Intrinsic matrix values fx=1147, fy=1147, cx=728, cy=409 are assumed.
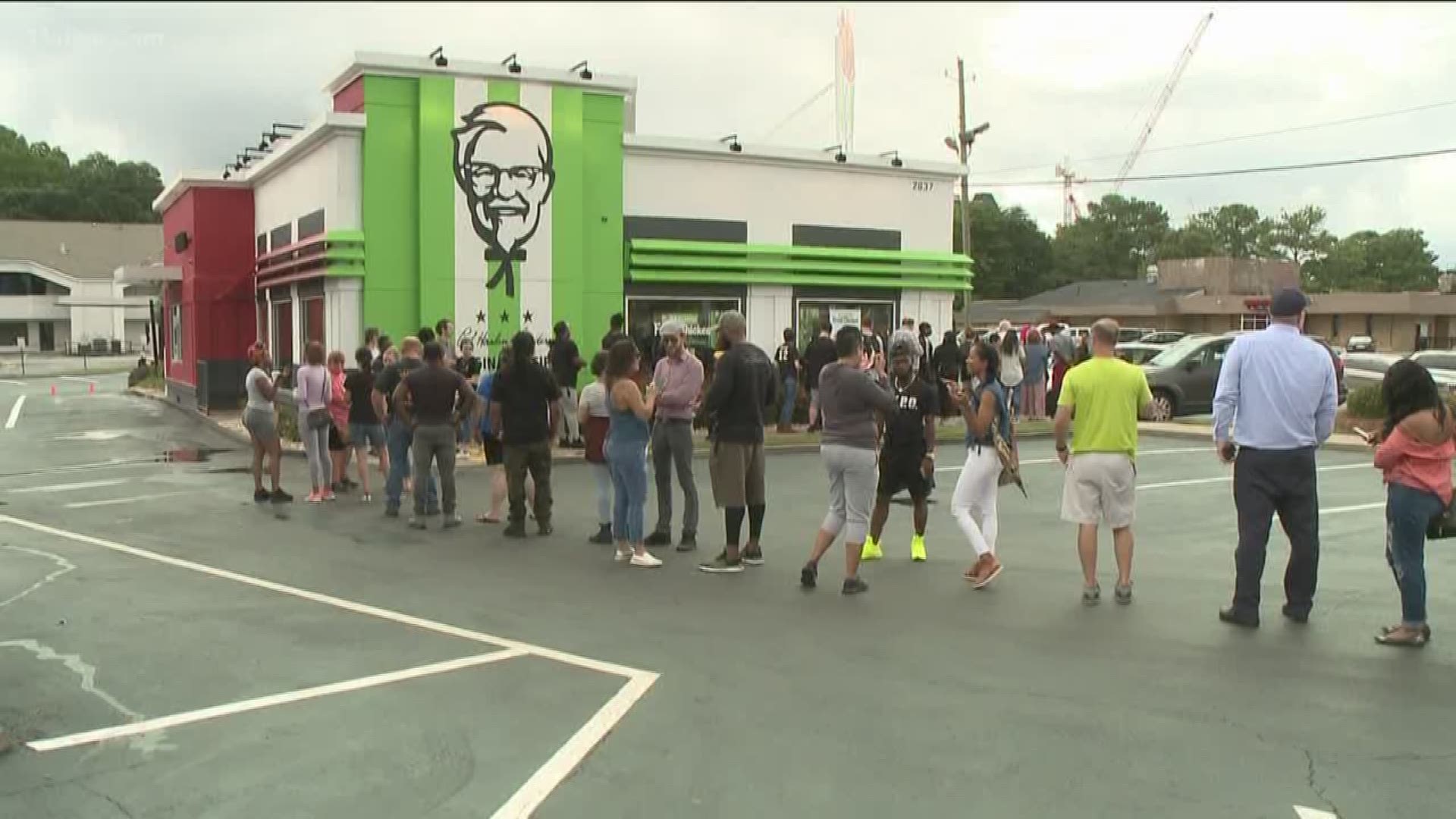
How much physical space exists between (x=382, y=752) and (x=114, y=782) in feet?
3.41

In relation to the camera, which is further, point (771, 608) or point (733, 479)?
point (733, 479)

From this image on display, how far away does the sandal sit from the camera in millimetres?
6586

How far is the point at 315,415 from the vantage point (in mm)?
12680

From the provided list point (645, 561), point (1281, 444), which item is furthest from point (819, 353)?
point (1281, 444)

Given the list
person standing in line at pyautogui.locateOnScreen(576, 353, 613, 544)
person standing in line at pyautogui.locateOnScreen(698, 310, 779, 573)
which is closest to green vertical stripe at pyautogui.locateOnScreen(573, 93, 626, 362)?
person standing in line at pyautogui.locateOnScreen(576, 353, 613, 544)

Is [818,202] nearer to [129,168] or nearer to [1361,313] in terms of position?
[1361,313]

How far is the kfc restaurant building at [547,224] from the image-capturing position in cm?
1883

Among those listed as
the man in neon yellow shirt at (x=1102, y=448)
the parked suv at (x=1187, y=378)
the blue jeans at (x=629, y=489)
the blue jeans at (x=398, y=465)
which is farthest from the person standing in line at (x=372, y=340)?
the parked suv at (x=1187, y=378)

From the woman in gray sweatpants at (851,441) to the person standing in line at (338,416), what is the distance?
704 centimetres

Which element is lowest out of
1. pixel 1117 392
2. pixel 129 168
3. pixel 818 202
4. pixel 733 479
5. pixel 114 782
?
pixel 114 782

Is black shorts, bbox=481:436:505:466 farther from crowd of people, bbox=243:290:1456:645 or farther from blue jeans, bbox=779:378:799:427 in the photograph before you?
blue jeans, bbox=779:378:799:427

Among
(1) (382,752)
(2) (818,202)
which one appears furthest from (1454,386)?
(1) (382,752)

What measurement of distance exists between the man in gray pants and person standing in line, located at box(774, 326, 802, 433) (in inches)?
362

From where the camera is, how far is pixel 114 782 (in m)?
4.65
